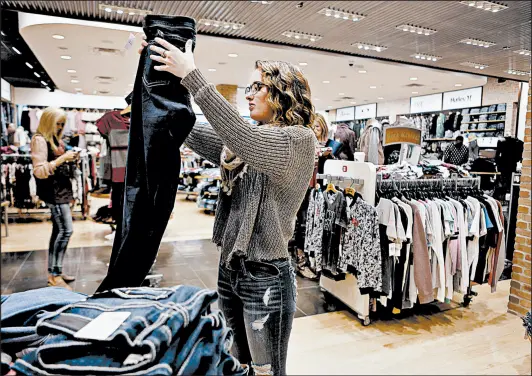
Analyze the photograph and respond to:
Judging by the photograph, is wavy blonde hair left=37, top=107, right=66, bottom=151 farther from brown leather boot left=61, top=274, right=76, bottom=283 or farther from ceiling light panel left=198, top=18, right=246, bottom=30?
ceiling light panel left=198, top=18, right=246, bottom=30

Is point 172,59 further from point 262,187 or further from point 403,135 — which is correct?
point 403,135

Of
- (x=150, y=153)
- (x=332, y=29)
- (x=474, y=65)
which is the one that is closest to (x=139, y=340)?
(x=150, y=153)

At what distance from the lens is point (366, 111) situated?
53.3ft

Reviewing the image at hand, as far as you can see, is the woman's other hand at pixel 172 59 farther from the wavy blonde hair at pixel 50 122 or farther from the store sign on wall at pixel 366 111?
the store sign on wall at pixel 366 111

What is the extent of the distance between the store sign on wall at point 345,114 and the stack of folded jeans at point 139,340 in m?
17.2

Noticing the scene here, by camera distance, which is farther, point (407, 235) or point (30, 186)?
point (30, 186)

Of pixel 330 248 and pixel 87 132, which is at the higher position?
pixel 87 132

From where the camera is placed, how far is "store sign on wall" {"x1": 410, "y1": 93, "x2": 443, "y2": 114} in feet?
41.5

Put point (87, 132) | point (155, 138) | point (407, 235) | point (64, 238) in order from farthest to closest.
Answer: point (87, 132)
point (64, 238)
point (407, 235)
point (155, 138)

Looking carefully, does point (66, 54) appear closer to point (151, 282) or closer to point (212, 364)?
point (151, 282)

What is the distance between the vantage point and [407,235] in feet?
9.18

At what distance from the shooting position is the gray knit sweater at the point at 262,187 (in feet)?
3.16

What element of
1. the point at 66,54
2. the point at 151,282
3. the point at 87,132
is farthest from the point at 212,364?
the point at 87,132

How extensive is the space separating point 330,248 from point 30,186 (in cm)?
533
